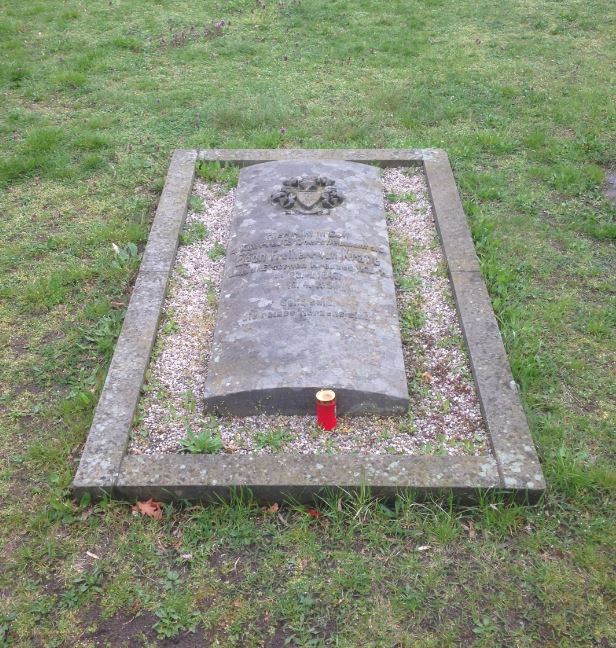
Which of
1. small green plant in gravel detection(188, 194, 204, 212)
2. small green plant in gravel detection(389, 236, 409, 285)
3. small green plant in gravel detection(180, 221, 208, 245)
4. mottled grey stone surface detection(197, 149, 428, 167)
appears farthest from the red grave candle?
mottled grey stone surface detection(197, 149, 428, 167)

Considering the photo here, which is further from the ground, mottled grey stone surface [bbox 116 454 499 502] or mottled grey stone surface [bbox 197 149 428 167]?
mottled grey stone surface [bbox 197 149 428 167]

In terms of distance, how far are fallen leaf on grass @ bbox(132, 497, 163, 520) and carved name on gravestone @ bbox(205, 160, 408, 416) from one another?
584 millimetres

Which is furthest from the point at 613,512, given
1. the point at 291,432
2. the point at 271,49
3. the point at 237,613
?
the point at 271,49

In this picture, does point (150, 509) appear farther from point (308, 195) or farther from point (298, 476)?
point (308, 195)

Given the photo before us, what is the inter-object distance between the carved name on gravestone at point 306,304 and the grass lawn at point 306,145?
Result: 586mm

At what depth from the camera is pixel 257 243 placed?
4.39 metres

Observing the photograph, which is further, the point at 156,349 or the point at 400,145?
the point at 400,145

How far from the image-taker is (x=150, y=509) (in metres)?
3.21

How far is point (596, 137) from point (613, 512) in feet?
12.9

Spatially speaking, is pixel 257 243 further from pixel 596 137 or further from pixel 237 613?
pixel 596 137

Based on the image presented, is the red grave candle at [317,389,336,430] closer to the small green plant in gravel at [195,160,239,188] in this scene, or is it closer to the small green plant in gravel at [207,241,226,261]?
the small green plant in gravel at [207,241,226,261]

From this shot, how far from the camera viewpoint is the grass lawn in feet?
9.46

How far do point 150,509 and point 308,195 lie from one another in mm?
2409

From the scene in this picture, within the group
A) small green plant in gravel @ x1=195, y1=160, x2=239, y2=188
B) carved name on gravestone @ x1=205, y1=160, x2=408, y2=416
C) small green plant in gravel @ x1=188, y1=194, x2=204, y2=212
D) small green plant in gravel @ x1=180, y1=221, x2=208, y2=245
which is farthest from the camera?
small green plant in gravel @ x1=195, y1=160, x2=239, y2=188
